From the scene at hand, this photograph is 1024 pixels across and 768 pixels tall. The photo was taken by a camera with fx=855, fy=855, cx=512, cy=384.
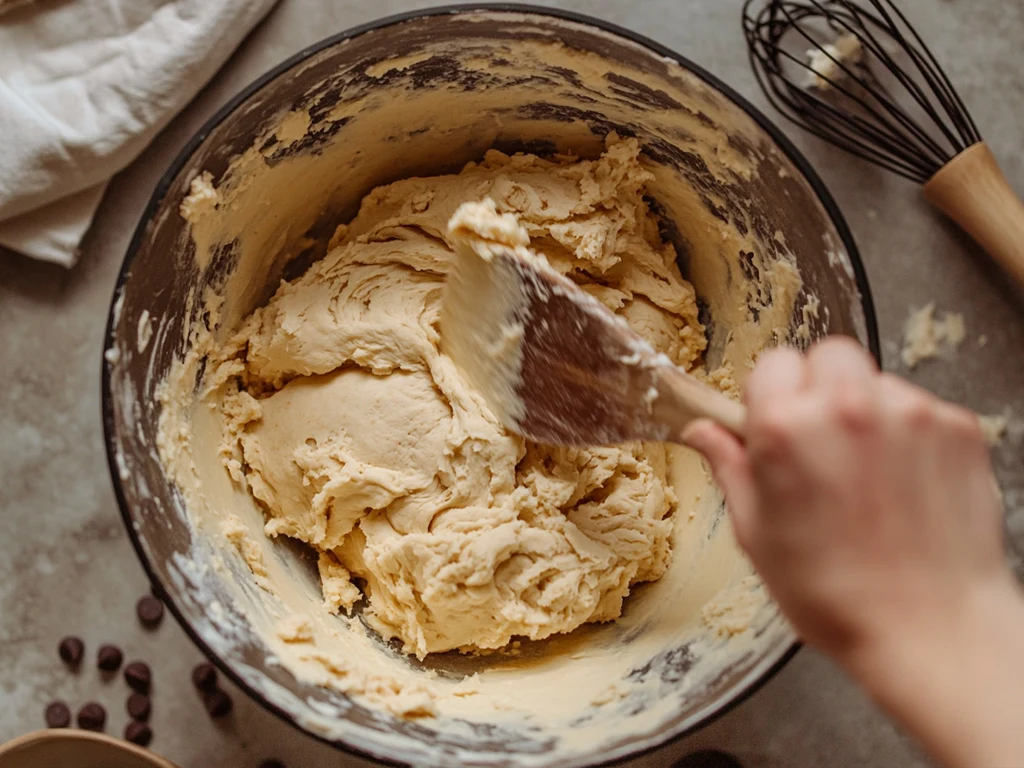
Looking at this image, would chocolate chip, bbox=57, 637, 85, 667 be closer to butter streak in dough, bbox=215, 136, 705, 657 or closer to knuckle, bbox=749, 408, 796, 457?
butter streak in dough, bbox=215, 136, 705, 657

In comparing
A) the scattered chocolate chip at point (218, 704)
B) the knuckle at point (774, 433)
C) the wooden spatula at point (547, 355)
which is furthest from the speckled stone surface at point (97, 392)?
the knuckle at point (774, 433)

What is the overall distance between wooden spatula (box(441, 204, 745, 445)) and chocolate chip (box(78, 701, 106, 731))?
1076 millimetres

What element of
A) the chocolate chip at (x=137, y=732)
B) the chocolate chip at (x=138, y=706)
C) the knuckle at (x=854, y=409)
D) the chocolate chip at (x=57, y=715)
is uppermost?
the knuckle at (x=854, y=409)

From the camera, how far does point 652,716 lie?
4.73 ft

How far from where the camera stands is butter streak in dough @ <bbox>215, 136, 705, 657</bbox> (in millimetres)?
1574

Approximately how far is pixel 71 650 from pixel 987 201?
2.09 metres

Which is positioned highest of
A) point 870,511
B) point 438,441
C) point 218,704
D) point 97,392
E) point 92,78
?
point 870,511

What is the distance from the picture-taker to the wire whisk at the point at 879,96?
171 cm

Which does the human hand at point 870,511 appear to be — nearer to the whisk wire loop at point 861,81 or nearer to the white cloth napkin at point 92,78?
the whisk wire loop at point 861,81

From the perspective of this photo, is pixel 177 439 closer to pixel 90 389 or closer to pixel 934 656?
pixel 90 389

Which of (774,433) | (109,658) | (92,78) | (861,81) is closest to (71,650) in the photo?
(109,658)

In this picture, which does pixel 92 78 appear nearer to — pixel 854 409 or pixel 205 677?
pixel 205 677

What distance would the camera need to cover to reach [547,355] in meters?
1.48

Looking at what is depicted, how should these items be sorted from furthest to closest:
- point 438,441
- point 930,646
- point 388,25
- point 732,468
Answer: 1. point 438,441
2. point 388,25
3. point 732,468
4. point 930,646
